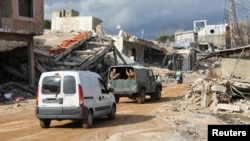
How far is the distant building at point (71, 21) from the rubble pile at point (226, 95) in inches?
1521

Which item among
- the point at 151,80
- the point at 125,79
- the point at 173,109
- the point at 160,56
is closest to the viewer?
the point at 173,109

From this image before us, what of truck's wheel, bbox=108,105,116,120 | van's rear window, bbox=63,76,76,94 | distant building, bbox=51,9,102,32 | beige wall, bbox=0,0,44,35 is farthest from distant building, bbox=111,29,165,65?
van's rear window, bbox=63,76,76,94

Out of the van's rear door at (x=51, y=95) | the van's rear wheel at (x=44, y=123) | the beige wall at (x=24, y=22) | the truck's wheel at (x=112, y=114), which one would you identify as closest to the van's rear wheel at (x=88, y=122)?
the van's rear door at (x=51, y=95)

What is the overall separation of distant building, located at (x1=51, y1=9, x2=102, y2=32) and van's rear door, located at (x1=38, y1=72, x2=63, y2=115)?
151ft

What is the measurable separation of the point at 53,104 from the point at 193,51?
6641cm

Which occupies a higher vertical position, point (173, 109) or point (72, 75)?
point (72, 75)

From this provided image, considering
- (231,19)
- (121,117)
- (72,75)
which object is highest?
(231,19)

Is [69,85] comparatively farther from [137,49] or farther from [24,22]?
[137,49]

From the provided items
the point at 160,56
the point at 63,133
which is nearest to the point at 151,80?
the point at 63,133

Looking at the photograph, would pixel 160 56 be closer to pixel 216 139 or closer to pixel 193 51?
pixel 193 51

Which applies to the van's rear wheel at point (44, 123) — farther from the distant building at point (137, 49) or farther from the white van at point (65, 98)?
the distant building at point (137, 49)

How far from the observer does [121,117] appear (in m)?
18.9

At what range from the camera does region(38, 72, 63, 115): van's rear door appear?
14891mm

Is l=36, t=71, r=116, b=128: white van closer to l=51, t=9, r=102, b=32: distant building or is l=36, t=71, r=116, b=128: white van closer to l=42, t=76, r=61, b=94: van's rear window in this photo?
l=42, t=76, r=61, b=94: van's rear window
